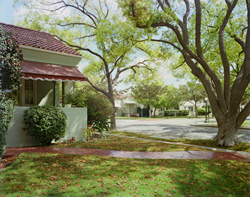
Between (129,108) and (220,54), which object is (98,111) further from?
(129,108)

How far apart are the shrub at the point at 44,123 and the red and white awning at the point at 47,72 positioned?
58.7 inches

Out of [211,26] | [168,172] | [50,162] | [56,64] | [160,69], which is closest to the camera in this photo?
[168,172]

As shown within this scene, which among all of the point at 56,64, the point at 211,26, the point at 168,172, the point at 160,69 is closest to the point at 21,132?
the point at 56,64

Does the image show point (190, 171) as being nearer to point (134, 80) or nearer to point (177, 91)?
point (134, 80)

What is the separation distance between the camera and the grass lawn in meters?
5.20

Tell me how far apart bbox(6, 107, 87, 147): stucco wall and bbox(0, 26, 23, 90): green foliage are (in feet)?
11.3

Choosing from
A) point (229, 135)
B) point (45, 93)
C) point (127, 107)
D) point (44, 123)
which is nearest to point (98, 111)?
point (45, 93)

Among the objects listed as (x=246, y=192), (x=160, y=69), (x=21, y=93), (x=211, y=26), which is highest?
(x=211, y=26)

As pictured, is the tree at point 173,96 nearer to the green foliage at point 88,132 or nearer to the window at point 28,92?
the green foliage at point 88,132

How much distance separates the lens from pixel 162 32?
601 inches

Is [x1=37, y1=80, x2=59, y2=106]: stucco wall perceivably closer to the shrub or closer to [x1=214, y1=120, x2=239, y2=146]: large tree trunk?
the shrub

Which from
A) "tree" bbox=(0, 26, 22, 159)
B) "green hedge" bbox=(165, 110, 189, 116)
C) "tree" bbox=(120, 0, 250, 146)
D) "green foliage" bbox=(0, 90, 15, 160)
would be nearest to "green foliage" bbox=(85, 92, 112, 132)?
"tree" bbox=(120, 0, 250, 146)

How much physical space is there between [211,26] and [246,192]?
1243cm

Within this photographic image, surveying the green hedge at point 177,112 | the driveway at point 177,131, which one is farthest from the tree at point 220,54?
the green hedge at point 177,112
